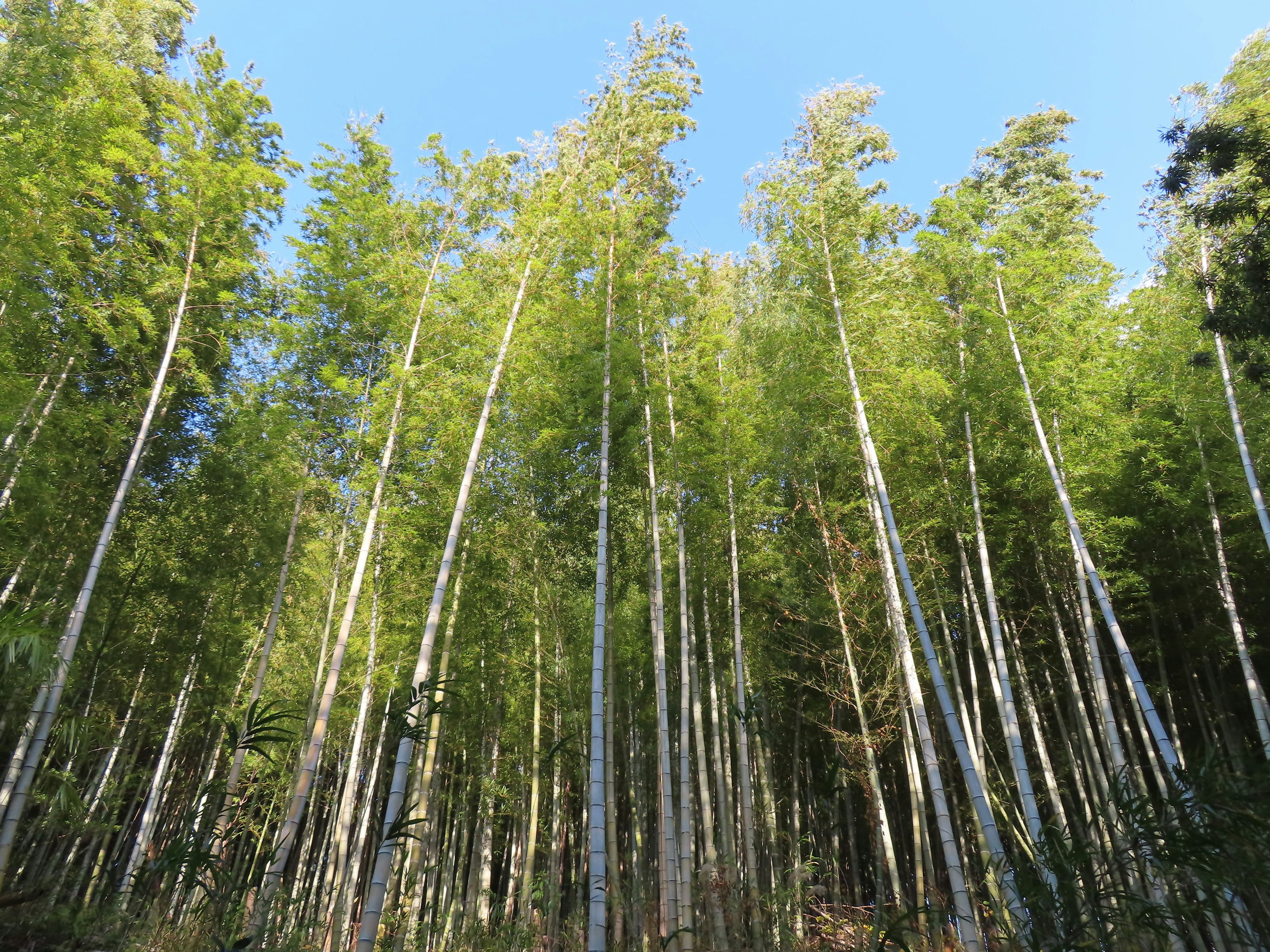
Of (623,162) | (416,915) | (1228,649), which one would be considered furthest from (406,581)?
(1228,649)

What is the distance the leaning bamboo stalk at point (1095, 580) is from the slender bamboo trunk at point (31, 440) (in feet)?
26.2

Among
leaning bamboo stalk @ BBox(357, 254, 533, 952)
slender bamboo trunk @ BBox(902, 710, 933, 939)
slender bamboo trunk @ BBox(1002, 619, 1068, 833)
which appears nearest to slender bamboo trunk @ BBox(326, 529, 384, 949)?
leaning bamboo stalk @ BBox(357, 254, 533, 952)

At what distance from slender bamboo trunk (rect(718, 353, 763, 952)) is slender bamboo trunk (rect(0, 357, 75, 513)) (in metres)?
5.86

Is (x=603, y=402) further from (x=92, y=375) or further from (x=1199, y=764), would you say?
(x=92, y=375)

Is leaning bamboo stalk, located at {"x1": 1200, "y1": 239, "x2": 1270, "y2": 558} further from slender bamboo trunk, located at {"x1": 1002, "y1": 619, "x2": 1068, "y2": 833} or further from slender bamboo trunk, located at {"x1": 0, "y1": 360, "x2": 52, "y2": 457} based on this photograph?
slender bamboo trunk, located at {"x1": 0, "y1": 360, "x2": 52, "y2": 457}

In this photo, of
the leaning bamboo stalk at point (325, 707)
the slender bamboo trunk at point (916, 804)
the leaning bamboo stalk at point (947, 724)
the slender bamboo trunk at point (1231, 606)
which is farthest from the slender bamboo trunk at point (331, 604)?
the slender bamboo trunk at point (1231, 606)

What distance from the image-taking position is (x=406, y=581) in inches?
271

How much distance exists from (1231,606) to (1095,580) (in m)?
1.86

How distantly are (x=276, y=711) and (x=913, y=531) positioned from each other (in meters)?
10.2

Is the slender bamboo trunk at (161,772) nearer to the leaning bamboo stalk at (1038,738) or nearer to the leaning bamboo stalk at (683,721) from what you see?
the leaning bamboo stalk at (683,721)

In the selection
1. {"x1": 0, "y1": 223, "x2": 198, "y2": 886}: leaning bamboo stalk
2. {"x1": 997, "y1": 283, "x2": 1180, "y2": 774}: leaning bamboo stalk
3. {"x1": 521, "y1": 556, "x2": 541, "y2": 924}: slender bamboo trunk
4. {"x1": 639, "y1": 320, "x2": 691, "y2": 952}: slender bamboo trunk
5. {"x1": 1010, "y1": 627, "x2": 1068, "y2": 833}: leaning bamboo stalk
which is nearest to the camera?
{"x1": 0, "y1": 223, "x2": 198, "y2": 886}: leaning bamboo stalk

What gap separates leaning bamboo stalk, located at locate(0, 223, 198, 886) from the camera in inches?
162

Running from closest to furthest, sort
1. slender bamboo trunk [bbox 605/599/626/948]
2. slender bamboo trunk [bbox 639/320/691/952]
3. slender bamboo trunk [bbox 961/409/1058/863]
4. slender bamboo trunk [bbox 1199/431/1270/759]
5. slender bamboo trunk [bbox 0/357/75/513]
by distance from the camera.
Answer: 1. slender bamboo trunk [bbox 639/320/691/952]
2. slender bamboo trunk [bbox 961/409/1058/863]
3. slender bamboo trunk [bbox 605/599/626/948]
4. slender bamboo trunk [bbox 0/357/75/513]
5. slender bamboo trunk [bbox 1199/431/1270/759]

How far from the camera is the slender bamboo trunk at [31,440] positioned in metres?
5.04
